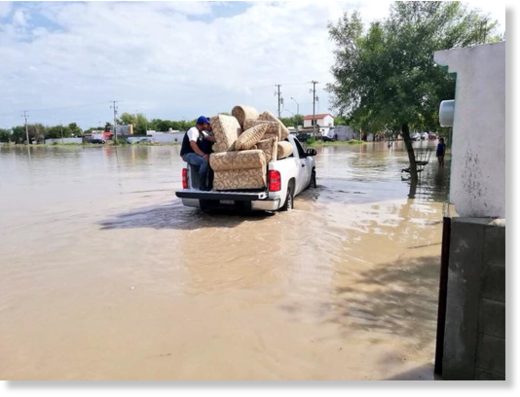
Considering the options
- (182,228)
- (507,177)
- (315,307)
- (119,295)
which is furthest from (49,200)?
(507,177)

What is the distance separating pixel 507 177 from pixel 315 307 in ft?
7.81

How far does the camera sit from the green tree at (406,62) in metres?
12.1

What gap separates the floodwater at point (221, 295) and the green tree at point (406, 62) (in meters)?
4.05

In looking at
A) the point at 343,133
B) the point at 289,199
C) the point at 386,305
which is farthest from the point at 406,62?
the point at 343,133

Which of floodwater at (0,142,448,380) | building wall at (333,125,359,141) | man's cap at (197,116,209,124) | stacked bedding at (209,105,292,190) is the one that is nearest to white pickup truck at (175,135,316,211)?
stacked bedding at (209,105,292,190)

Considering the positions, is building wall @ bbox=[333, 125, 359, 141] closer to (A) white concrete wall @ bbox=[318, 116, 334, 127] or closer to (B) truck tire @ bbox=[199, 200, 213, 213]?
(A) white concrete wall @ bbox=[318, 116, 334, 127]

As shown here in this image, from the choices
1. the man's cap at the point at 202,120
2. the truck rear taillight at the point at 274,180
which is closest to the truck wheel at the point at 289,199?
the truck rear taillight at the point at 274,180

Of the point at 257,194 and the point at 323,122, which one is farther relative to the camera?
the point at 323,122

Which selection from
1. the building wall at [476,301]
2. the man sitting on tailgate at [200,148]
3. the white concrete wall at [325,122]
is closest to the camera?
the building wall at [476,301]

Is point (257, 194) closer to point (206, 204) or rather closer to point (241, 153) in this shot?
point (241, 153)

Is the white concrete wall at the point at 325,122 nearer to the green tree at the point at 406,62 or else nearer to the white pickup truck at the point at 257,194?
the green tree at the point at 406,62

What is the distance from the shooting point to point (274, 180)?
26.4ft

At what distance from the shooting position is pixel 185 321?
13.5 feet

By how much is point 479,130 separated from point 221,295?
123 inches
